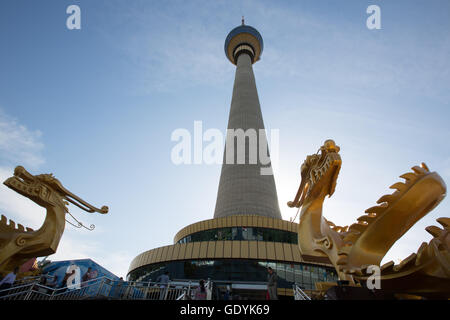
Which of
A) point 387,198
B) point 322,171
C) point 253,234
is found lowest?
point 387,198

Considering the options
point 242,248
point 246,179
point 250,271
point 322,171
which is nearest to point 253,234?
point 242,248

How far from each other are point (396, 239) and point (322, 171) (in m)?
1.84

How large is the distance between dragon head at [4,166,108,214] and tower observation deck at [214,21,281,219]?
12875 mm

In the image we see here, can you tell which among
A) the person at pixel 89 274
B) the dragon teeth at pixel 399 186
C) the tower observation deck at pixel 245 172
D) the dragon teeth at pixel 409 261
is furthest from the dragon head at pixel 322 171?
the tower observation deck at pixel 245 172

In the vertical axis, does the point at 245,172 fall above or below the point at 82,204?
above

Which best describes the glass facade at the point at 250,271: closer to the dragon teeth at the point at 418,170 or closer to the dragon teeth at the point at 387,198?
the dragon teeth at the point at 387,198

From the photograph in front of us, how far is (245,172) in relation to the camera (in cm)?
2191

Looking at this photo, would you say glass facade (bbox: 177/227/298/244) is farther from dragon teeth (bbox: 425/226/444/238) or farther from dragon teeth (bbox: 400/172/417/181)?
dragon teeth (bbox: 400/172/417/181)

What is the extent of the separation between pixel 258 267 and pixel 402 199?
33.4ft

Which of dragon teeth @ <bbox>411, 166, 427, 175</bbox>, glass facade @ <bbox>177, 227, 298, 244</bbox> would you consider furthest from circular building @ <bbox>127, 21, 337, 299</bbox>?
dragon teeth @ <bbox>411, 166, 427, 175</bbox>

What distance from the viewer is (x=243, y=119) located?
26141 millimetres

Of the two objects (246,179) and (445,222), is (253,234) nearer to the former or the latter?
(246,179)

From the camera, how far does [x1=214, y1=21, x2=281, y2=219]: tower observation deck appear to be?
64.8 feet

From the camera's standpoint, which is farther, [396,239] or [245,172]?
[245,172]
